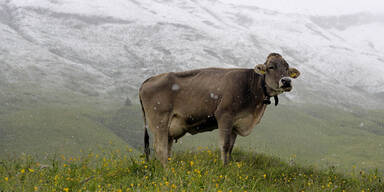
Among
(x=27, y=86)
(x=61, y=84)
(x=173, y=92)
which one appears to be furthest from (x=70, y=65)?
(x=173, y=92)

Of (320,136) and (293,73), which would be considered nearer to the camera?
(293,73)

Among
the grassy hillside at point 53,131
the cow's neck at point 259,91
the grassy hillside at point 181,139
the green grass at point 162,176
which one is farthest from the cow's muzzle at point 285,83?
the grassy hillside at point 53,131

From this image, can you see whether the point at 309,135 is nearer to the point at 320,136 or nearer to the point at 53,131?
the point at 320,136

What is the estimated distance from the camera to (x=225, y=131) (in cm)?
895

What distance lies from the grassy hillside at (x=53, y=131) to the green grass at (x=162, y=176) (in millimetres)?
77333

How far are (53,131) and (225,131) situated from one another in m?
104

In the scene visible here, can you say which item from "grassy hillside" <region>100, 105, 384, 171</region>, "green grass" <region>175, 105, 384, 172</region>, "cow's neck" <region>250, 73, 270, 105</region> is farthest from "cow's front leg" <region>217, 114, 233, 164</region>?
"grassy hillside" <region>100, 105, 384, 171</region>

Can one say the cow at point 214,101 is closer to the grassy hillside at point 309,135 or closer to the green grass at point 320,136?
the green grass at point 320,136

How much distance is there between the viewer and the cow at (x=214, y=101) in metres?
9.13

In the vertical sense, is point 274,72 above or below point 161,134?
above

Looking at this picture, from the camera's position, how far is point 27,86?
5832 inches

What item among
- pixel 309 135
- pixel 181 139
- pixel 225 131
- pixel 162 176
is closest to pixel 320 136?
pixel 309 135

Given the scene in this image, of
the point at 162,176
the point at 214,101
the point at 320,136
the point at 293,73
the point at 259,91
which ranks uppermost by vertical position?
the point at 293,73

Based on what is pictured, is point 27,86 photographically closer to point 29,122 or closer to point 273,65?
point 29,122
